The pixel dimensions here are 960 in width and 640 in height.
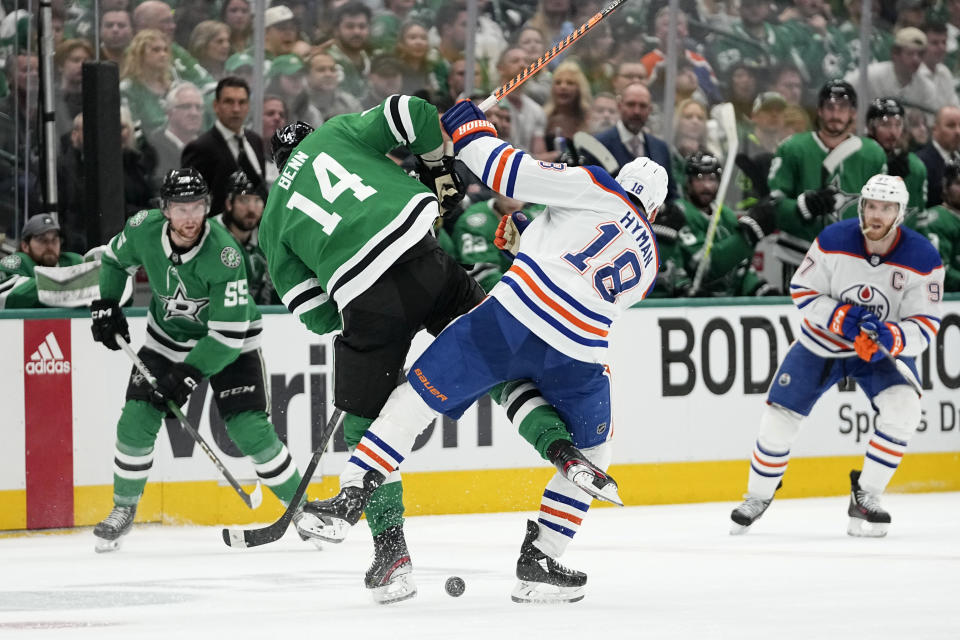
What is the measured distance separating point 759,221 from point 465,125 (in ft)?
11.8

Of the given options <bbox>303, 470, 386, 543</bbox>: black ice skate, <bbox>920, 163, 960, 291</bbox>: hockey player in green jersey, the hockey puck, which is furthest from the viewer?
<bbox>920, 163, 960, 291</bbox>: hockey player in green jersey

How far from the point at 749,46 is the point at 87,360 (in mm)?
3762

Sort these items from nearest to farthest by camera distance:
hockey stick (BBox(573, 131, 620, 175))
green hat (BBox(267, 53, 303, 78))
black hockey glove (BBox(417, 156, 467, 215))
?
black hockey glove (BBox(417, 156, 467, 215)), green hat (BBox(267, 53, 303, 78)), hockey stick (BBox(573, 131, 620, 175))

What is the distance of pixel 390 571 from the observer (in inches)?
166

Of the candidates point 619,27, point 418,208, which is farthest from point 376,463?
point 619,27

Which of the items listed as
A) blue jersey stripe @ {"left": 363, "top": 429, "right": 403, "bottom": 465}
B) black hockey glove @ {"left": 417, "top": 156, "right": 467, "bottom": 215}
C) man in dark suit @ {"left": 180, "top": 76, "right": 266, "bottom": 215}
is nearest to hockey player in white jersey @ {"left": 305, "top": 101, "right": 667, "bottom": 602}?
blue jersey stripe @ {"left": 363, "top": 429, "right": 403, "bottom": 465}

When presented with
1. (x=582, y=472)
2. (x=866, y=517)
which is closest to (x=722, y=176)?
(x=866, y=517)

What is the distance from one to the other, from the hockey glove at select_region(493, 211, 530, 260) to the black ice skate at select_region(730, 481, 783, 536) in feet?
6.79

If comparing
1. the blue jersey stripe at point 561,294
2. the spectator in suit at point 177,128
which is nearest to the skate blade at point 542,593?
the blue jersey stripe at point 561,294

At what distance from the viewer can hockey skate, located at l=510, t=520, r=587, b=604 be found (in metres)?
4.29

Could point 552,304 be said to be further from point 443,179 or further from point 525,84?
point 525,84

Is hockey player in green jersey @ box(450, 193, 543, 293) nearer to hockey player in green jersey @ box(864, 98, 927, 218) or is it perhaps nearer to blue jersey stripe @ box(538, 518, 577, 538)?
hockey player in green jersey @ box(864, 98, 927, 218)

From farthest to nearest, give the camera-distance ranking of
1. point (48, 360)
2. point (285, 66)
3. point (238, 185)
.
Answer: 1. point (285, 66)
2. point (238, 185)
3. point (48, 360)

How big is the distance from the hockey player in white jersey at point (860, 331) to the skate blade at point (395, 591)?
223 centimetres
